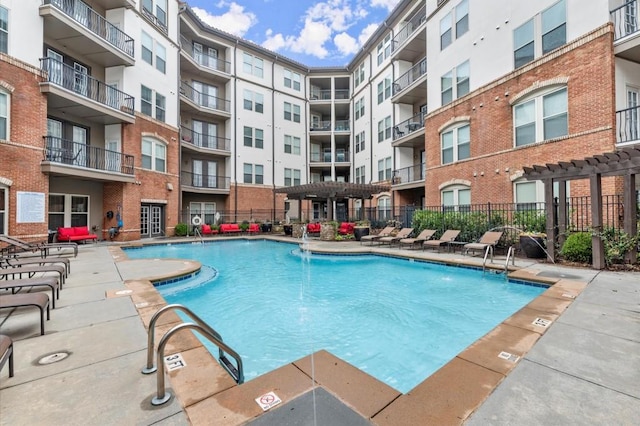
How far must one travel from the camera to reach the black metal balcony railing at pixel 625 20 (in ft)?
30.4

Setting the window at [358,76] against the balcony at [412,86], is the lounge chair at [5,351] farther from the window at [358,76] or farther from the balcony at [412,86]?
the window at [358,76]

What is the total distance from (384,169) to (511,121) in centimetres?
1076

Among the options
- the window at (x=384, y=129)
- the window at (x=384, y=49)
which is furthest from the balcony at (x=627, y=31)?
the window at (x=384, y=49)

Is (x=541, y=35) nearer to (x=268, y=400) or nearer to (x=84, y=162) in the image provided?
(x=268, y=400)

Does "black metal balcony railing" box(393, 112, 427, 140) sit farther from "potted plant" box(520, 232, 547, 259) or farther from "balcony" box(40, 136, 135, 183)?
"balcony" box(40, 136, 135, 183)

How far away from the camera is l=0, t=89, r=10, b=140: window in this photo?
10.4 m

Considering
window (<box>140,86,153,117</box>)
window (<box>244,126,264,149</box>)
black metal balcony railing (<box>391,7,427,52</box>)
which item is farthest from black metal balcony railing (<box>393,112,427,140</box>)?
window (<box>140,86,153,117</box>)

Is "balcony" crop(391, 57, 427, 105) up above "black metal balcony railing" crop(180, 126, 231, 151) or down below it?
above

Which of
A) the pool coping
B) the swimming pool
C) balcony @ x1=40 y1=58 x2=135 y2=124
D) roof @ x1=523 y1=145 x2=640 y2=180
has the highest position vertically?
balcony @ x1=40 y1=58 x2=135 y2=124

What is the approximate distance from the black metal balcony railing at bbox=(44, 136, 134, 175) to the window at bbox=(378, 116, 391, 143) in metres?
16.6

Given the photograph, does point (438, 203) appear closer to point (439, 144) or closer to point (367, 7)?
point (439, 144)

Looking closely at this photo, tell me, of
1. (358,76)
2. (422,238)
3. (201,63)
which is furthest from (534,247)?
(201,63)

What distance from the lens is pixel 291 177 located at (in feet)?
88.6

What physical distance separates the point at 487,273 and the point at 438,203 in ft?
28.4
